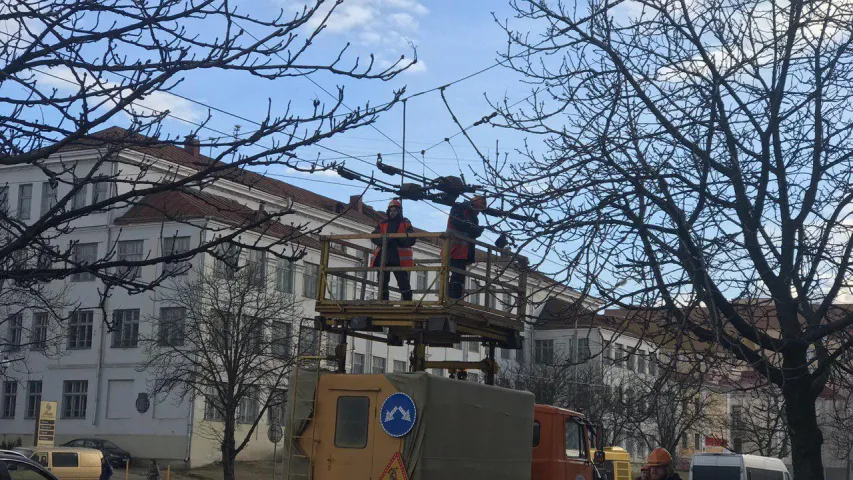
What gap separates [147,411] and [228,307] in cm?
1284

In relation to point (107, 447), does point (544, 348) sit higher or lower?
higher

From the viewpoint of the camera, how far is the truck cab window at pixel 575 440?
17.8 m

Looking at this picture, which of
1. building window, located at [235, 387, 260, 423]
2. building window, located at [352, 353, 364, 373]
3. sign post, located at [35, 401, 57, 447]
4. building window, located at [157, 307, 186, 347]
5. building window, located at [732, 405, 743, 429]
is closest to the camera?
building window, located at [732, 405, 743, 429]

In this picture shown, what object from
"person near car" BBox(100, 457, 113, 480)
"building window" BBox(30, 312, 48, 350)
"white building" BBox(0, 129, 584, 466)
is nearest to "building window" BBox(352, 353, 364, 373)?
"white building" BBox(0, 129, 584, 466)

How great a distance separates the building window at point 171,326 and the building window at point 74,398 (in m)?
6.68

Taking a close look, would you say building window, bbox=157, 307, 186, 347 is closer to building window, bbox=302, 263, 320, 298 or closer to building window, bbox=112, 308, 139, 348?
building window, bbox=112, 308, 139, 348

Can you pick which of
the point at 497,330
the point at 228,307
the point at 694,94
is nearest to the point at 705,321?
the point at 694,94

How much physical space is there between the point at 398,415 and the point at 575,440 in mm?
5381

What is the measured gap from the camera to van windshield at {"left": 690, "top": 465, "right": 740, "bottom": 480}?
35250 millimetres

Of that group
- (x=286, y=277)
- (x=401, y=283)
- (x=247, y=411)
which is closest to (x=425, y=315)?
(x=401, y=283)

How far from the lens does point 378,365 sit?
60594 millimetres

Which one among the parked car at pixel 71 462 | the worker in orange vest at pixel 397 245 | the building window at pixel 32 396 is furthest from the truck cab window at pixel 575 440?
the building window at pixel 32 396

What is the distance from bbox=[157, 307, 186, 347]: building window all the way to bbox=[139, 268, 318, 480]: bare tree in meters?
0.05

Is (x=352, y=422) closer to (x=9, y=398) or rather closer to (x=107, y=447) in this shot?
(x=107, y=447)
